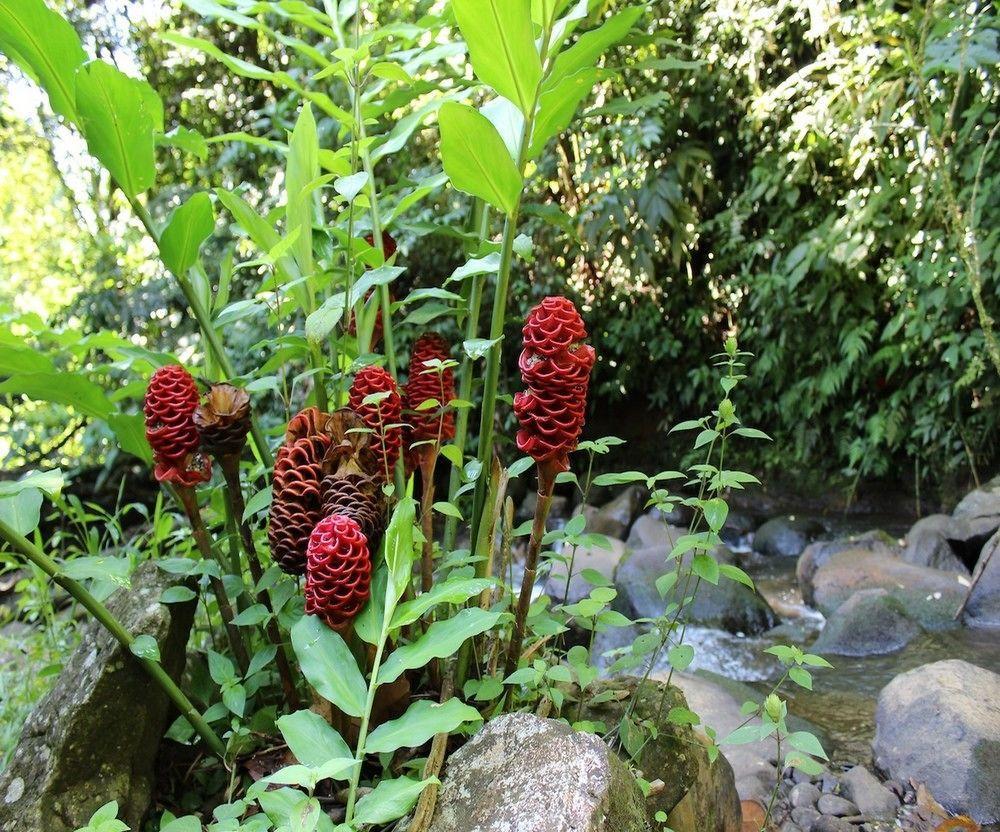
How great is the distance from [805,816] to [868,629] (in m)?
1.67

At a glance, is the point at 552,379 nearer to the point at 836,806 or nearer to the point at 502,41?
the point at 502,41

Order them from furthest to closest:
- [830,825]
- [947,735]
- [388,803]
Result: [947,735]
[830,825]
[388,803]

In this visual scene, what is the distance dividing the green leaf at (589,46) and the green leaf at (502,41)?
0.08 metres

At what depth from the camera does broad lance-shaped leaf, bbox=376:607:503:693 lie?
1022 mm

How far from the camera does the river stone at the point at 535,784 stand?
94 centimetres

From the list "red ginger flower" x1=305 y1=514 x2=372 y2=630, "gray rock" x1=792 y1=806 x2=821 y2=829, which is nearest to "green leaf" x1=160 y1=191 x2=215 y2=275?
"red ginger flower" x1=305 y1=514 x2=372 y2=630

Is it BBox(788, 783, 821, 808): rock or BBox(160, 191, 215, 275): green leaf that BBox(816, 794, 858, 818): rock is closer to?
BBox(788, 783, 821, 808): rock

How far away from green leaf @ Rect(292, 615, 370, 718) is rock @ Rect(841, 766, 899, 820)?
157cm

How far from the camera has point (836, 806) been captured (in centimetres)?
195

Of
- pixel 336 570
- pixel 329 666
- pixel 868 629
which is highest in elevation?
pixel 336 570

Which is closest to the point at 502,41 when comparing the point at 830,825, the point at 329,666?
the point at 329,666

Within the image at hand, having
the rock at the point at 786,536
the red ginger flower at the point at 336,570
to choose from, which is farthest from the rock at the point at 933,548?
the red ginger flower at the point at 336,570

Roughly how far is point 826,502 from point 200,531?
543cm

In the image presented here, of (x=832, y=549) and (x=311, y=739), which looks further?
(x=832, y=549)
